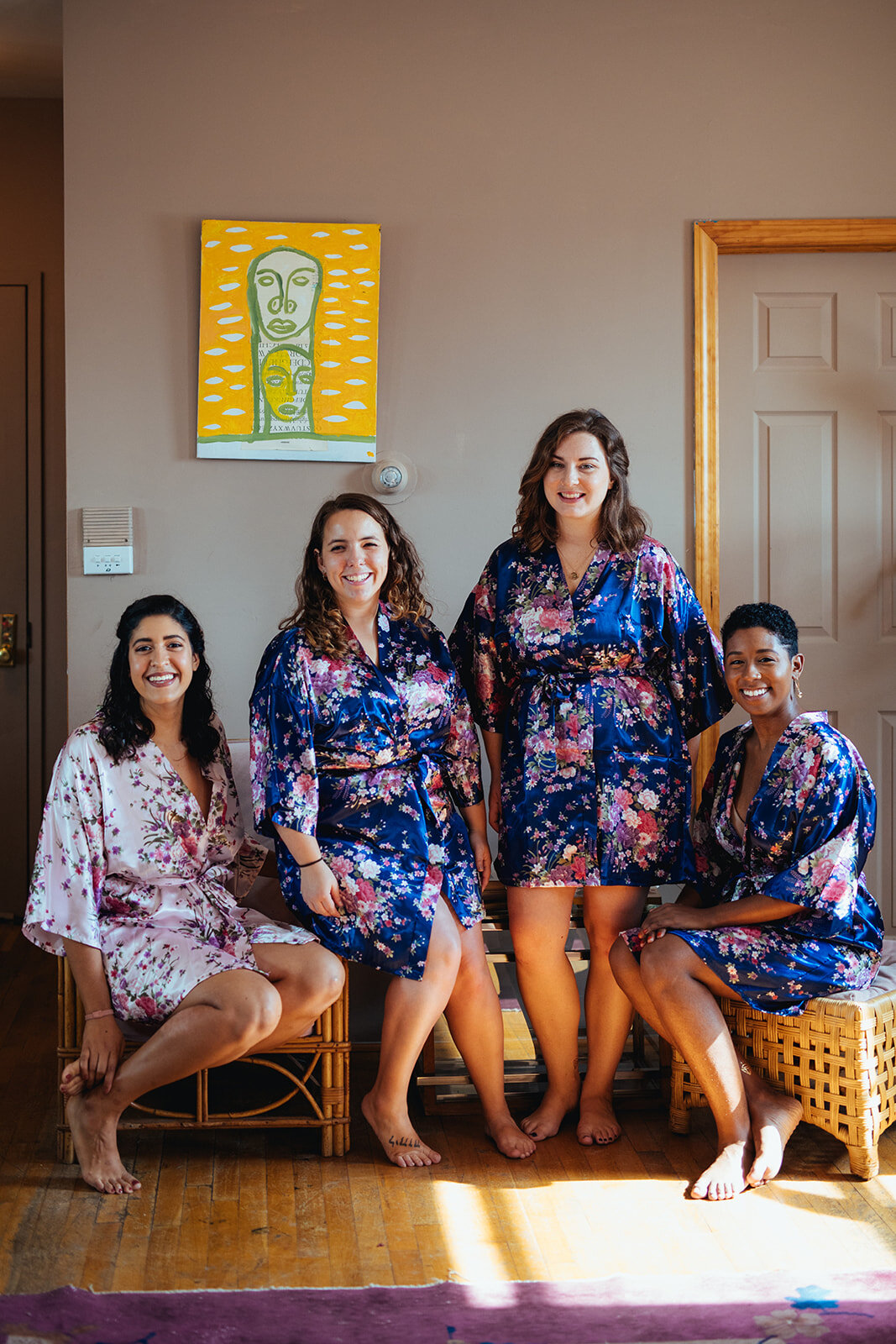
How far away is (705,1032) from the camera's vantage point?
7.07ft

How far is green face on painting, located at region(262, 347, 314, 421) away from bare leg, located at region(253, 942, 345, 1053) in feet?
4.35

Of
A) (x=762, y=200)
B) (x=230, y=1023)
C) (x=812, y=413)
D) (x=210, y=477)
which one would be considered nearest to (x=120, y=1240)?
(x=230, y=1023)

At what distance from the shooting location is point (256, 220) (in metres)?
2.87

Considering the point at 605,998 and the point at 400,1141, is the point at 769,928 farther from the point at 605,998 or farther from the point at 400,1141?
the point at 400,1141

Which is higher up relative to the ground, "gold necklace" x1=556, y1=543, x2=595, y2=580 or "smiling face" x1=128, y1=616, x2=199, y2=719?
"gold necklace" x1=556, y1=543, x2=595, y2=580

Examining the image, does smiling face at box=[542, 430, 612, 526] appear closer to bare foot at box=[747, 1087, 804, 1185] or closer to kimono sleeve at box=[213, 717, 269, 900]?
kimono sleeve at box=[213, 717, 269, 900]

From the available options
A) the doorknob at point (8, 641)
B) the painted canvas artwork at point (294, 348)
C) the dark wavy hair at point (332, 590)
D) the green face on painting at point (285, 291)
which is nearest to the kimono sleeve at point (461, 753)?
the dark wavy hair at point (332, 590)

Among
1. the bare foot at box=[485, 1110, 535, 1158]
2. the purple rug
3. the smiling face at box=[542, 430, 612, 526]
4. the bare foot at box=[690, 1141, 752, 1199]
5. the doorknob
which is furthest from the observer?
the doorknob

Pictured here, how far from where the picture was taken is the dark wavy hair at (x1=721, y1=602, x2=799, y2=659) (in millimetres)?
2281

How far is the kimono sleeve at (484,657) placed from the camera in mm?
2490

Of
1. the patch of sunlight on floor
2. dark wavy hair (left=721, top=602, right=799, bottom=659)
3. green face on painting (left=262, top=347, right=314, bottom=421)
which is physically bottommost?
the patch of sunlight on floor

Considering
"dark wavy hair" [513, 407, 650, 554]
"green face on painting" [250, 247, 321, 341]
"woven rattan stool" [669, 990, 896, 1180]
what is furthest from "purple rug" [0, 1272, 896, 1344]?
"green face on painting" [250, 247, 321, 341]

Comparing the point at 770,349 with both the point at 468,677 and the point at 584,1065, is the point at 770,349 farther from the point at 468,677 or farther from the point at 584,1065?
the point at 584,1065

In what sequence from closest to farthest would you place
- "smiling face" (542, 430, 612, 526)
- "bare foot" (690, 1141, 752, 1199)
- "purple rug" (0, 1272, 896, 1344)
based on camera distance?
"purple rug" (0, 1272, 896, 1344)
"bare foot" (690, 1141, 752, 1199)
"smiling face" (542, 430, 612, 526)
